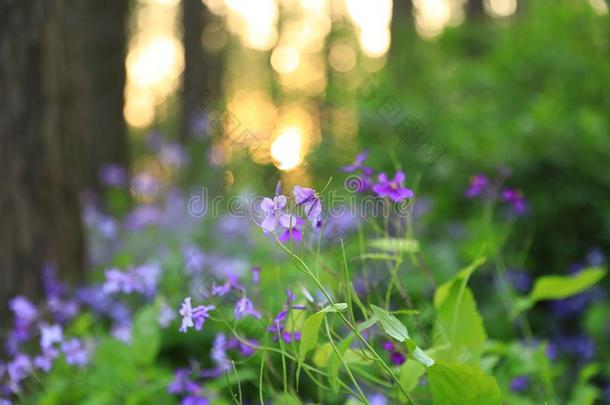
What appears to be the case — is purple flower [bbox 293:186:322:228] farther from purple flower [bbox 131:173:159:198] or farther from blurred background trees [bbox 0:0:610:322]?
purple flower [bbox 131:173:159:198]

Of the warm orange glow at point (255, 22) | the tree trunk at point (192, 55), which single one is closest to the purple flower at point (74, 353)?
the tree trunk at point (192, 55)

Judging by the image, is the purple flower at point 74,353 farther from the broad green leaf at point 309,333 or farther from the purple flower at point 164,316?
the broad green leaf at point 309,333

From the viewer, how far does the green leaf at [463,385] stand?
1.53 meters

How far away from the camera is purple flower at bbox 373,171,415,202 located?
67.2 inches

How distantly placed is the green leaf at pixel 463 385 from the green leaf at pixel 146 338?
114 cm

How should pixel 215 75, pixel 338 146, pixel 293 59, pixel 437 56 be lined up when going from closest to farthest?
pixel 338 146 → pixel 437 56 → pixel 215 75 → pixel 293 59

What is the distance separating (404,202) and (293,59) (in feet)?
79.6

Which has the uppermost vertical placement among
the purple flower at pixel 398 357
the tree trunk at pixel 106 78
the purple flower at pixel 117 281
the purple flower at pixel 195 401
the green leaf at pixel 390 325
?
the tree trunk at pixel 106 78

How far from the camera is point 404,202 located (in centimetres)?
192

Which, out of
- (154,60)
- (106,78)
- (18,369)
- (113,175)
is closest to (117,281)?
(18,369)

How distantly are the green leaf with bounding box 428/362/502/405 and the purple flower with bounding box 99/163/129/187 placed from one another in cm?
397

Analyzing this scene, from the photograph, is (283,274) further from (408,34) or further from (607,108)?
(408,34)

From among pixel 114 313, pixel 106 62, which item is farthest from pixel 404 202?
pixel 106 62

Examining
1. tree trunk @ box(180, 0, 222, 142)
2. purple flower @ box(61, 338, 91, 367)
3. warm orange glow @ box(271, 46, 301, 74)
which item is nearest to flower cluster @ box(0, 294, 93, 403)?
purple flower @ box(61, 338, 91, 367)
